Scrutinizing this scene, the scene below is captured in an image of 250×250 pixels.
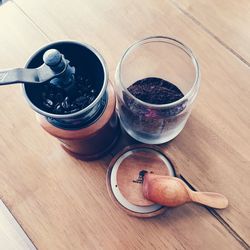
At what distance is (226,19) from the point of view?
2.13ft

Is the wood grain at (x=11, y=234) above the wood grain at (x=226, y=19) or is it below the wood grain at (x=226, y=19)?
below

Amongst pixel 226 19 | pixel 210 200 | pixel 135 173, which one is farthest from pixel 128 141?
pixel 226 19

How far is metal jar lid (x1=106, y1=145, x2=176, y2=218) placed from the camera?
0.52 meters

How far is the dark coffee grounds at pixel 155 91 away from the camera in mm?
513

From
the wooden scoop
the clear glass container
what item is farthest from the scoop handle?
the clear glass container

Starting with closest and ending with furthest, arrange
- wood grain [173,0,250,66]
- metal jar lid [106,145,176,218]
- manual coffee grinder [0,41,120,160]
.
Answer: manual coffee grinder [0,41,120,160]
metal jar lid [106,145,176,218]
wood grain [173,0,250,66]

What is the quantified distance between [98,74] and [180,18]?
27 cm

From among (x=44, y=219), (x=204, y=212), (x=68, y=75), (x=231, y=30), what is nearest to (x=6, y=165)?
(x=44, y=219)

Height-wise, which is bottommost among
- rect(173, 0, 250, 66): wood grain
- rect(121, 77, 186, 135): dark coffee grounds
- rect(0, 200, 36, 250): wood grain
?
rect(0, 200, 36, 250): wood grain

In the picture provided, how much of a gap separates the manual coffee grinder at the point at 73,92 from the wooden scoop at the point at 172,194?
0.35ft

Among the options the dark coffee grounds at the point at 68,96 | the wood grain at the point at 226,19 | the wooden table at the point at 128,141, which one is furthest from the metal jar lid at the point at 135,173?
the wood grain at the point at 226,19

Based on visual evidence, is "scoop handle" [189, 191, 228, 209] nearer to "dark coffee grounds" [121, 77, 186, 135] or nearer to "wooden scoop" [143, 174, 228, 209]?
"wooden scoop" [143, 174, 228, 209]

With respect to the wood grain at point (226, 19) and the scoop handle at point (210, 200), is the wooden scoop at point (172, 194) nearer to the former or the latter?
the scoop handle at point (210, 200)

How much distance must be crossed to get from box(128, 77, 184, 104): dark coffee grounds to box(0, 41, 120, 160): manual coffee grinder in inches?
1.9
